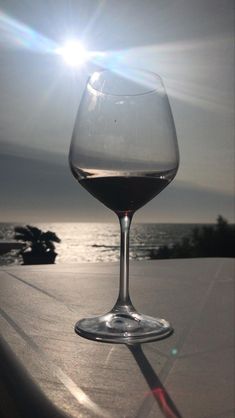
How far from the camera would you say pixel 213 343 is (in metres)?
0.40

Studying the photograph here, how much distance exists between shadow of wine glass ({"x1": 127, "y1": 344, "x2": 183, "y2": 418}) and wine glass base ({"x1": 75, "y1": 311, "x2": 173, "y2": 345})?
73 mm

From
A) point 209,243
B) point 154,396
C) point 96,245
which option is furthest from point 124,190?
point 96,245

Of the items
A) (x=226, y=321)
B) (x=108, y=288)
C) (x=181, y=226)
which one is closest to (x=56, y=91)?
(x=108, y=288)

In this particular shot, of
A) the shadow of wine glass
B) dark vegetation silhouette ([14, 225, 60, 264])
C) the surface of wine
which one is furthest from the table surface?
dark vegetation silhouette ([14, 225, 60, 264])

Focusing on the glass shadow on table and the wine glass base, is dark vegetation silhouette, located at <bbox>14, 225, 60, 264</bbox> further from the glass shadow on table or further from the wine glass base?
the glass shadow on table

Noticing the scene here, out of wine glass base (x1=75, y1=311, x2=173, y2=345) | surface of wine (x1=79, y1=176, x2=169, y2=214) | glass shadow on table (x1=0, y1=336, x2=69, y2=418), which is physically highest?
surface of wine (x1=79, y1=176, x2=169, y2=214)

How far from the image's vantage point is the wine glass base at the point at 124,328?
1.38 feet

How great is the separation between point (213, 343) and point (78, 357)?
0.42 feet

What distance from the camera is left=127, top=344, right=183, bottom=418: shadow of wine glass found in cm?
24

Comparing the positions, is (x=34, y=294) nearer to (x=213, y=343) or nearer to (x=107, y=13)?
(x=213, y=343)

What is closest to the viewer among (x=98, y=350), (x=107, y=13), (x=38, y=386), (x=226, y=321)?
(x=38, y=386)

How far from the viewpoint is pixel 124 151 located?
0.49m

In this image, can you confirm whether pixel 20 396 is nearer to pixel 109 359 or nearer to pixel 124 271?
pixel 109 359

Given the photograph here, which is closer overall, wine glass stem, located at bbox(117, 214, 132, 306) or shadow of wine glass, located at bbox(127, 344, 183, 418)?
shadow of wine glass, located at bbox(127, 344, 183, 418)
